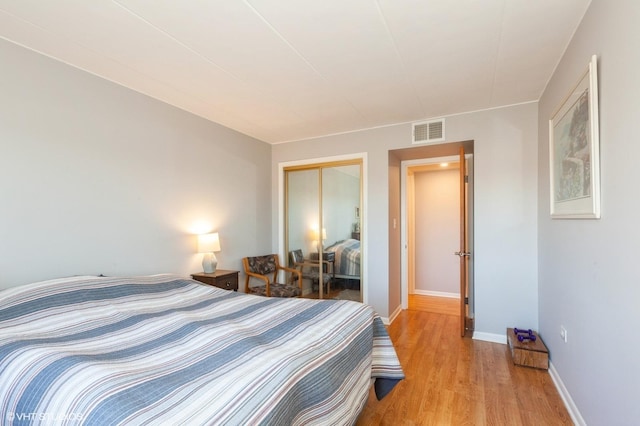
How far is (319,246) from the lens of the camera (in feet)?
14.5

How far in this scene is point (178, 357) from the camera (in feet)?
4.52

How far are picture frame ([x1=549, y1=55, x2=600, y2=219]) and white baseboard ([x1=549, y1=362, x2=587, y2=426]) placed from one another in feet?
4.03

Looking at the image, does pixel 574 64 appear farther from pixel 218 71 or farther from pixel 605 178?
Result: pixel 218 71

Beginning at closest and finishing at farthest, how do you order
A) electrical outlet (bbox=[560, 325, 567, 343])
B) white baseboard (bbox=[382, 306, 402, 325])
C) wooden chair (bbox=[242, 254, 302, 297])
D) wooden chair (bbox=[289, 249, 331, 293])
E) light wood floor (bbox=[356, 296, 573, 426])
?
light wood floor (bbox=[356, 296, 573, 426]), electrical outlet (bbox=[560, 325, 567, 343]), wooden chair (bbox=[242, 254, 302, 297]), white baseboard (bbox=[382, 306, 402, 325]), wooden chair (bbox=[289, 249, 331, 293])

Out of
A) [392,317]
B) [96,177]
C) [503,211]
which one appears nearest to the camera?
[96,177]

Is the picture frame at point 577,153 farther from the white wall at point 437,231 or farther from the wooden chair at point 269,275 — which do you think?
the wooden chair at point 269,275

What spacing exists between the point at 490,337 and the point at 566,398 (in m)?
1.17

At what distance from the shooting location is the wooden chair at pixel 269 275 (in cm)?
369

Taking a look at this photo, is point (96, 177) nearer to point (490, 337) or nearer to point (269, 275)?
point (269, 275)

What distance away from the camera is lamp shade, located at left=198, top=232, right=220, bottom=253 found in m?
3.29

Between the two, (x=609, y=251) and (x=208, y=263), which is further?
(x=208, y=263)

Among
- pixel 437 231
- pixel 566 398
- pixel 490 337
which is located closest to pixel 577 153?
pixel 566 398

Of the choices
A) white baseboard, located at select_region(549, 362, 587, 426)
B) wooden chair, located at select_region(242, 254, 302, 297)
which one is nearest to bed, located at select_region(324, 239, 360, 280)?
wooden chair, located at select_region(242, 254, 302, 297)

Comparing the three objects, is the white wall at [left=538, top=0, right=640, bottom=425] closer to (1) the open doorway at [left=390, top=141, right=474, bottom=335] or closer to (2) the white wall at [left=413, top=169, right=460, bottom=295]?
(1) the open doorway at [left=390, top=141, right=474, bottom=335]
